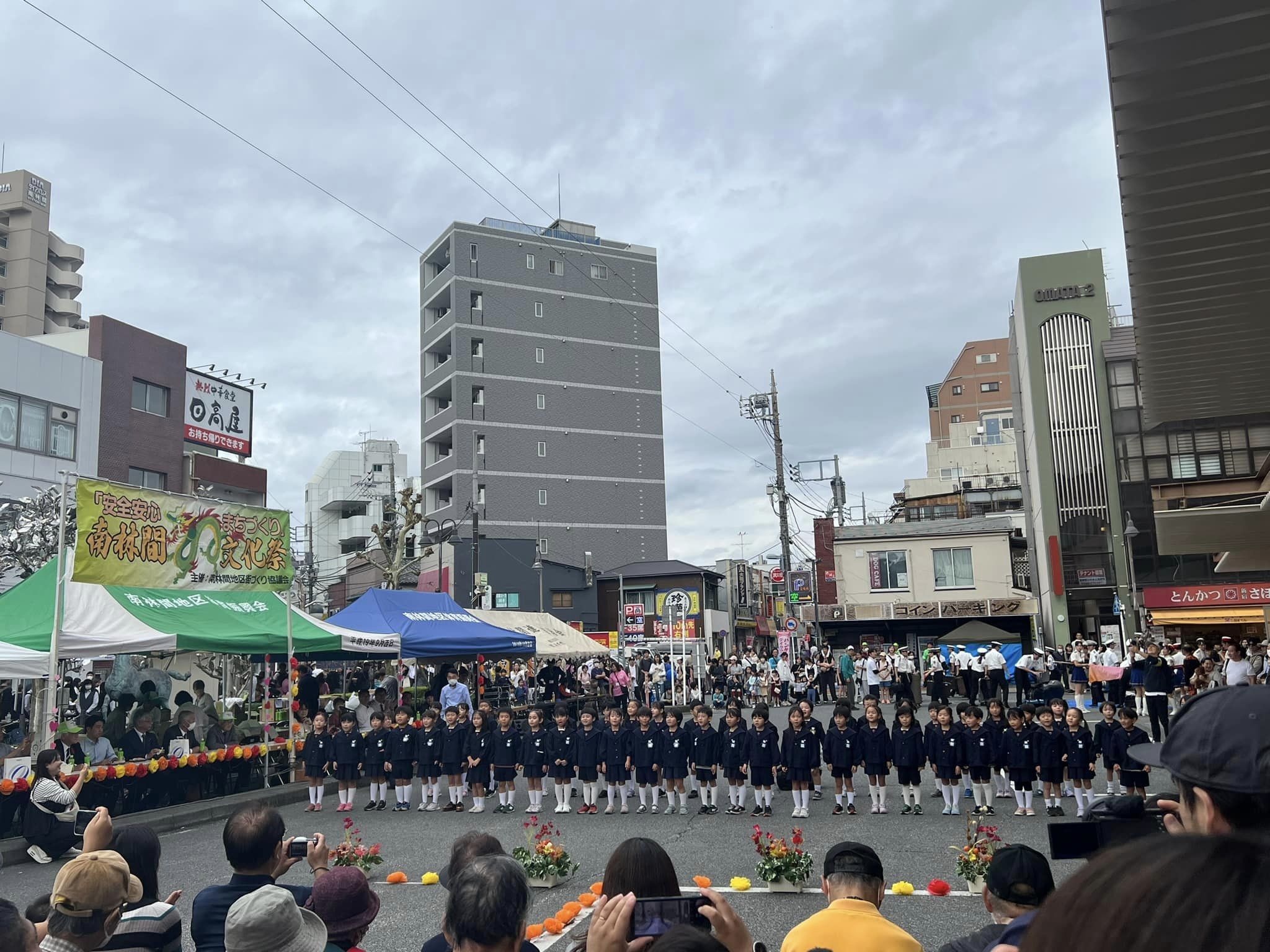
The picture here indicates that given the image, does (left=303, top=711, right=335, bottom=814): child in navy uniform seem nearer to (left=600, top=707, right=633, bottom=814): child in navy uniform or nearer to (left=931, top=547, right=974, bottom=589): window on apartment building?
(left=600, top=707, right=633, bottom=814): child in navy uniform

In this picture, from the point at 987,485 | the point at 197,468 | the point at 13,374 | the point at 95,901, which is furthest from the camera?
the point at 987,485

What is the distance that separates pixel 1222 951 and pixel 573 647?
2605 centimetres

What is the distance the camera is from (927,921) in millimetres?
8438

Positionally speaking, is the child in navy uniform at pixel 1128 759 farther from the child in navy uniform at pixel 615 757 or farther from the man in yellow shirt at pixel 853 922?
the man in yellow shirt at pixel 853 922

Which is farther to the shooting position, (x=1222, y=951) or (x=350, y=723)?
(x=350, y=723)

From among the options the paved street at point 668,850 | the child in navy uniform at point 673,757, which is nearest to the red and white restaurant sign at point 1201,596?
the paved street at point 668,850

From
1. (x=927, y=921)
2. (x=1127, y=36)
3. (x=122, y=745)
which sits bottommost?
(x=927, y=921)

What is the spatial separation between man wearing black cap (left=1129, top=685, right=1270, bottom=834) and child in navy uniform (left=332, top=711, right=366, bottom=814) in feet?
52.7

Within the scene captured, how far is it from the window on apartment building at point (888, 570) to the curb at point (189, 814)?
33.0 metres

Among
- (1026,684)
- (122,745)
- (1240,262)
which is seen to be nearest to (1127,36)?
(1240,262)

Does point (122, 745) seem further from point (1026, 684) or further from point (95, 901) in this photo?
point (1026, 684)

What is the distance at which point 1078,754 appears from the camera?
1343 centimetres

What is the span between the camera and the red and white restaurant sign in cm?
3722

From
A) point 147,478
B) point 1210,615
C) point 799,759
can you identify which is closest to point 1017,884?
point 799,759
